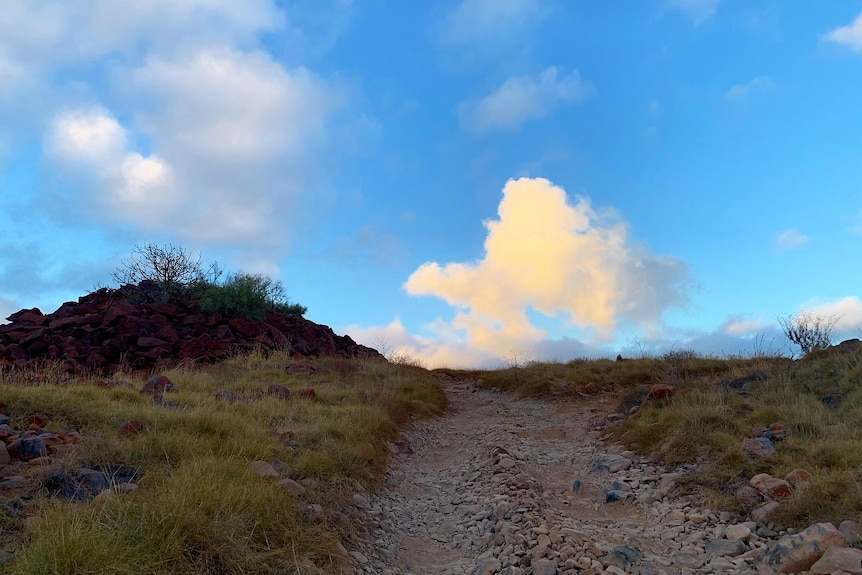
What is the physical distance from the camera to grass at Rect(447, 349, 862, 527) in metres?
4.86

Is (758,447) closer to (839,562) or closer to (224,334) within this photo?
(839,562)

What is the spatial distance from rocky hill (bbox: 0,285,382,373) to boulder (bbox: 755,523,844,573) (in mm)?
12944

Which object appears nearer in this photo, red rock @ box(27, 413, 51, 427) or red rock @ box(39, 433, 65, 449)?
red rock @ box(39, 433, 65, 449)

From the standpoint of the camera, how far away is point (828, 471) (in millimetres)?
5414

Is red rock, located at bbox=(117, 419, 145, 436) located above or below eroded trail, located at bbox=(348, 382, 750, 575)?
above

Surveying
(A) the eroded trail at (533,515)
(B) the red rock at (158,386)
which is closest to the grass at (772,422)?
(A) the eroded trail at (533,515)

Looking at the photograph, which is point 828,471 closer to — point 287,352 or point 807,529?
point 807,529

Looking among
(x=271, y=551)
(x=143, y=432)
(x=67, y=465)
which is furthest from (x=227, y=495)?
(x=143, y=432)

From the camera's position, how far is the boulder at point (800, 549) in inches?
159

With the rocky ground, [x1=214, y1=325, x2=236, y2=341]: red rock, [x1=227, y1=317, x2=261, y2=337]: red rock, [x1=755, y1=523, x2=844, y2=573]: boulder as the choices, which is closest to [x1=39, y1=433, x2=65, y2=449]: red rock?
the rocky ground

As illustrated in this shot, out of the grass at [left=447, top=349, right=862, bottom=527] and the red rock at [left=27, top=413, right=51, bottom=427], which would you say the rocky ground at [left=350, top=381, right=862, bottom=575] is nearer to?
the grass at [left=447, top=349, right=862, bottom=527]

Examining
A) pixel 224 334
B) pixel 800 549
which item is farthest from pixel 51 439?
pixel 224 334

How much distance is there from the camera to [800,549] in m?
4.13

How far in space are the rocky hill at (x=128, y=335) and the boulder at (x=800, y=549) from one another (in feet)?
42.5
